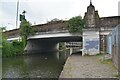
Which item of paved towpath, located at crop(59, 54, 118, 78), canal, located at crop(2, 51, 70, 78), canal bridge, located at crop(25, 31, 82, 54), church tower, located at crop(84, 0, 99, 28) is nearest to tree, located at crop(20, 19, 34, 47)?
canal bridge, located at crop(25, 31, 82, 54)

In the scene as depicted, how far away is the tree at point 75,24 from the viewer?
34.2 meters

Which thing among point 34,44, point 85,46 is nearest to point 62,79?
point 85,46

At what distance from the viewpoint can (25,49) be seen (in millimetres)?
47406

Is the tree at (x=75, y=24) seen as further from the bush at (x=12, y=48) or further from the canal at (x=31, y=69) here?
the bush at (x=12, y=48)

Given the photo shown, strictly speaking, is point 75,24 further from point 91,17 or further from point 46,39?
point 46,39

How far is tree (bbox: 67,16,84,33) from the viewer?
3419 cm

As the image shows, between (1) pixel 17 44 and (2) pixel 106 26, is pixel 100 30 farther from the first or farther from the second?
(1) pixel 17 44

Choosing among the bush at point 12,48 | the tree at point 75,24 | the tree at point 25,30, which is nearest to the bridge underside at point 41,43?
the bush at point 12,48

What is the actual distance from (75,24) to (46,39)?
607 inches

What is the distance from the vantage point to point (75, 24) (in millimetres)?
34250

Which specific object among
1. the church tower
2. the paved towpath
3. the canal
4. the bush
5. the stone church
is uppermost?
the church tower

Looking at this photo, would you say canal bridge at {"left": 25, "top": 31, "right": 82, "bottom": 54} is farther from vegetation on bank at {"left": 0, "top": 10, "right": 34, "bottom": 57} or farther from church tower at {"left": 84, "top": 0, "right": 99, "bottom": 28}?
church tower at {"left": 84, "top": 0, "right": 99, "bottom": 28}

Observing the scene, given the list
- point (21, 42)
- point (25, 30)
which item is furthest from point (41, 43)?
point (25, 30)

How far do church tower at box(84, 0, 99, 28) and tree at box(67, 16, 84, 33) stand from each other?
87 cm
